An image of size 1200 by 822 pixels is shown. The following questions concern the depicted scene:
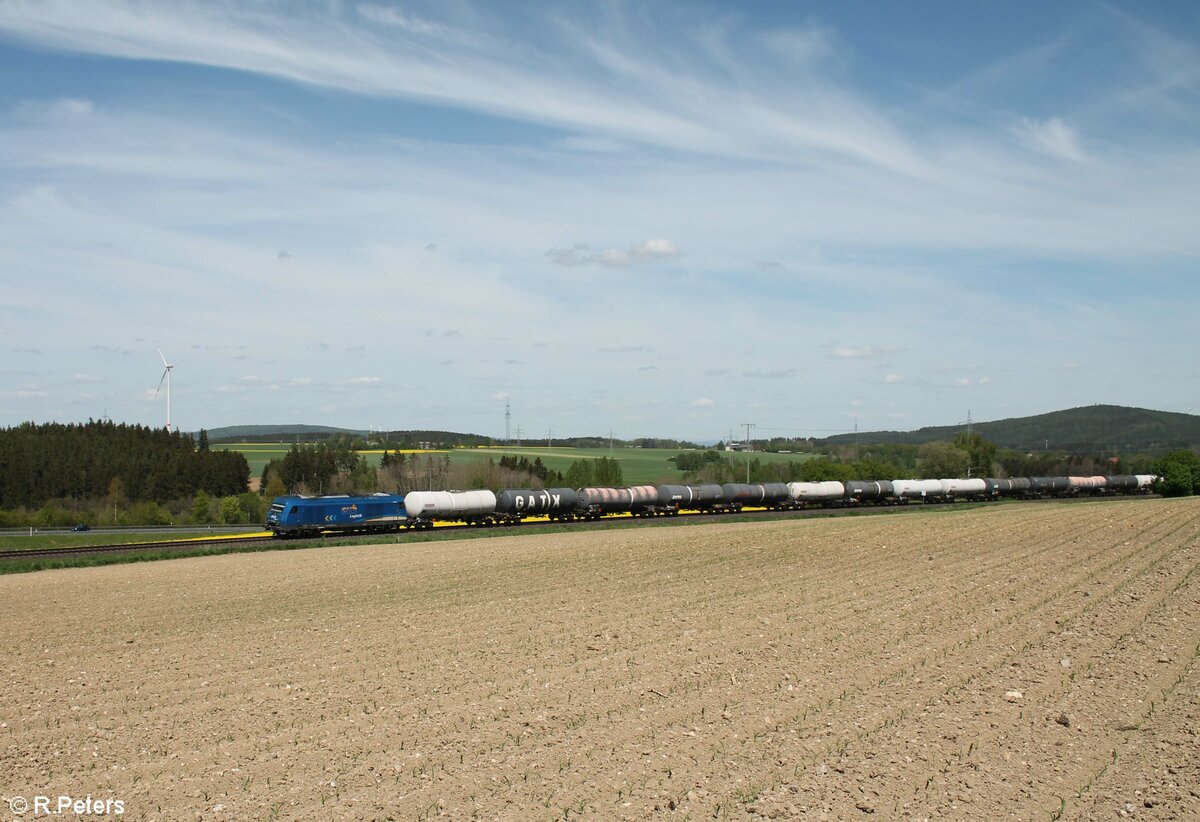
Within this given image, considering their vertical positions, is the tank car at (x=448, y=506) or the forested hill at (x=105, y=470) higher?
the forested hill at (x=105, y=470)

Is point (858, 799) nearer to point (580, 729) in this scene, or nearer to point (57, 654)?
point (580, 729)

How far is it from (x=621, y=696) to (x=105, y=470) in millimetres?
124225

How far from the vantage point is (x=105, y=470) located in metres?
124

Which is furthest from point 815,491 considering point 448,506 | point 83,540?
point 83,540

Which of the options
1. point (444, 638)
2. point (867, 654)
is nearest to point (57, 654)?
point (444, 638)

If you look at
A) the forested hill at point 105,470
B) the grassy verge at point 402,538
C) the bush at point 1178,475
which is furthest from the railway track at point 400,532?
the forested hill at point 105,470

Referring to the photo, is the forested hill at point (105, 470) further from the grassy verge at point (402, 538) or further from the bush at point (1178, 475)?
the bush at point (1178, 475)

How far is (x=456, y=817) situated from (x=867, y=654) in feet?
39.4

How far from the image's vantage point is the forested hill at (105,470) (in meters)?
117

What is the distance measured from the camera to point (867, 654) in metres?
21.4

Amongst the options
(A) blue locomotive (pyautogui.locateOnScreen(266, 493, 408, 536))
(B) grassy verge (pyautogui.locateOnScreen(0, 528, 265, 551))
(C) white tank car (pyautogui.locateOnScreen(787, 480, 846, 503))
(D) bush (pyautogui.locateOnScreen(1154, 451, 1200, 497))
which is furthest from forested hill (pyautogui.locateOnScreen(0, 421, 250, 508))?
(D) bush (pyautogui.locateOnScreen(1154, 451, 1200, 497))

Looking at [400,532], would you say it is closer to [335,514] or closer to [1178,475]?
[335,514]

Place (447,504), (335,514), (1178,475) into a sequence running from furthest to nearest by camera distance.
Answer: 1. (1178,475)
2. (447,504)
3. (335,514)

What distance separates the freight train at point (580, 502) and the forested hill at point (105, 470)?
66496mm
